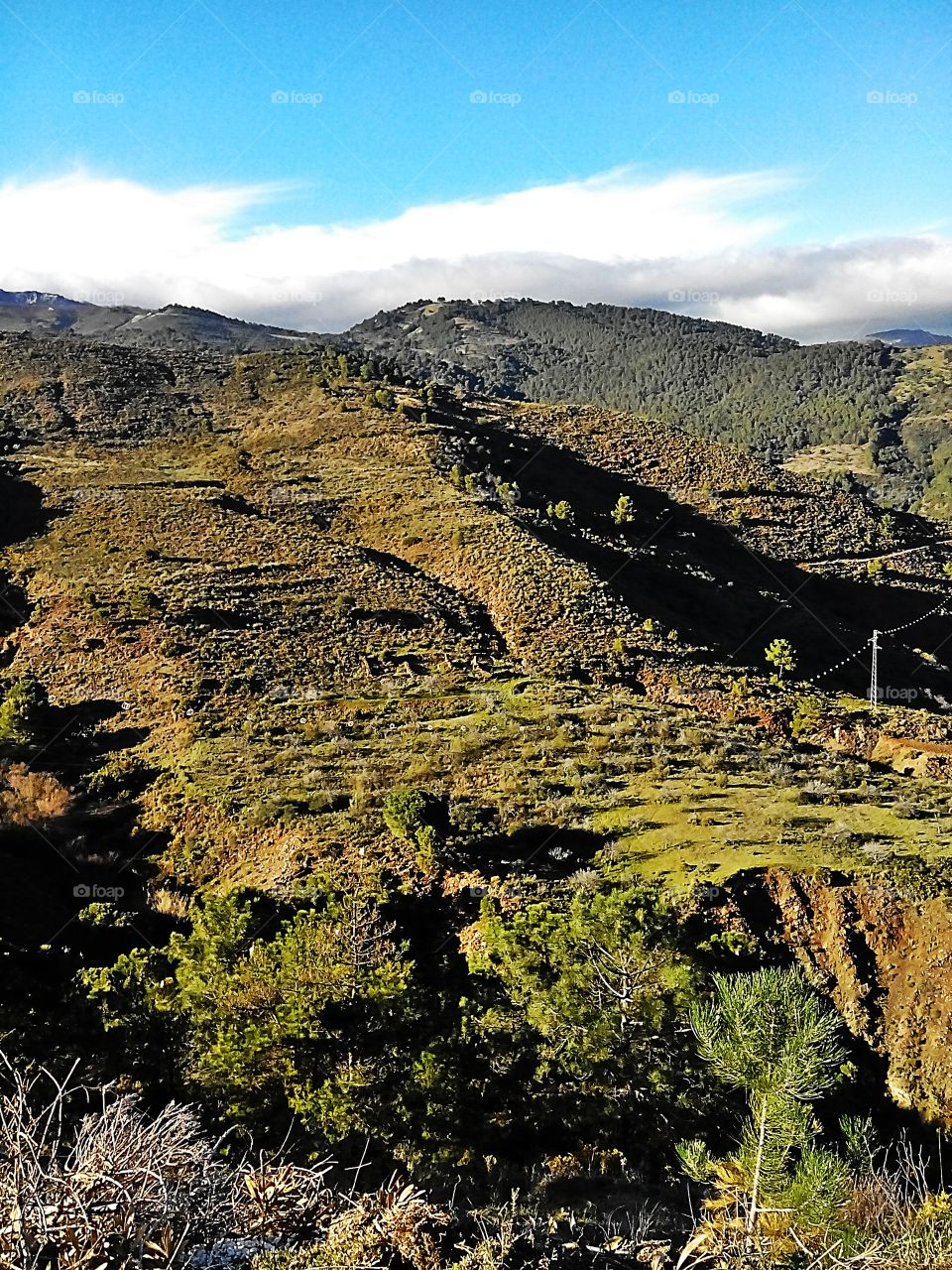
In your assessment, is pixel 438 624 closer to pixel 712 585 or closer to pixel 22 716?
pixel 22 716

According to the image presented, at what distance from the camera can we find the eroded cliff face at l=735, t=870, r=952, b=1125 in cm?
1221

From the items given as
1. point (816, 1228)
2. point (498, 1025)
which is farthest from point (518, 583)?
point (816, 1228)

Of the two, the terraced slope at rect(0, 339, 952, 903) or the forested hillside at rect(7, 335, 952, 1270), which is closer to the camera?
the forested hillside at rect(7, 335, 952, 1270)

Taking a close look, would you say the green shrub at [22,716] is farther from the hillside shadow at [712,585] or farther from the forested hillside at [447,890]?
the hillside shadow at [712,585]

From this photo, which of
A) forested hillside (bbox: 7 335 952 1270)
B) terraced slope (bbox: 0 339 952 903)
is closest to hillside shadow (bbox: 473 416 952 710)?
terraced slope (bbox: 0 339 952 903)

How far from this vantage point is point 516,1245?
5.11m

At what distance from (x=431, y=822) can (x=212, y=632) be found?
14.0m

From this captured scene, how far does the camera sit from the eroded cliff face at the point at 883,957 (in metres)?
12.2

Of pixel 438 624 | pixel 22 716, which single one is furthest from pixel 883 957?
pixel 22 716

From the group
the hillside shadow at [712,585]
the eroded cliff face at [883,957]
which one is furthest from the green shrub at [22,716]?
the hillside shadow at [712,585]

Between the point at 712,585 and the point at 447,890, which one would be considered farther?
the point at 712,585

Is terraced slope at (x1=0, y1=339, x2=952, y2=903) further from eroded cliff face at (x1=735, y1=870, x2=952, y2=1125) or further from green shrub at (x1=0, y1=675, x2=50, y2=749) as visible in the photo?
green shrub at (x1=0, y1=675, x2=50, y2=749)

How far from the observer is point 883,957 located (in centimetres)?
1341

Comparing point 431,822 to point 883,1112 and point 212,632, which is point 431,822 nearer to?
point 883,1112
